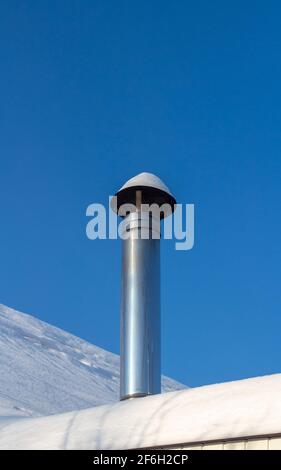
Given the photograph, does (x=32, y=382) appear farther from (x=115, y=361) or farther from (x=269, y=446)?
(x=269, y=446)

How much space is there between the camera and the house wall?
491 cm

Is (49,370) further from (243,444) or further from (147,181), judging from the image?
(243,444)

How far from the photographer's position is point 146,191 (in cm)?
839

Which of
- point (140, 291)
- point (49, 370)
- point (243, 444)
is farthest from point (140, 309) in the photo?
point (49, 370)

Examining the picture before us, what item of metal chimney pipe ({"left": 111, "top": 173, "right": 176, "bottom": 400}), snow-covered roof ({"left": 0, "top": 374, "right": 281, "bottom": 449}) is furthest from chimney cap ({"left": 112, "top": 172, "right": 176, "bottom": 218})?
snow-covered roof ({"left": 0, "top": 374, "right": 281, "bottom": 449})

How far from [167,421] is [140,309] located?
216 centimetres

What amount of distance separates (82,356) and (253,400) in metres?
11.9

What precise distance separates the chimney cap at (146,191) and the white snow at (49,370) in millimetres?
3196

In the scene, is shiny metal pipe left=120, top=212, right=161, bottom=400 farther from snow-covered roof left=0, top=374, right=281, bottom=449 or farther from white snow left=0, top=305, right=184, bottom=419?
white snow left=0, top=305, right=184, bottom=419

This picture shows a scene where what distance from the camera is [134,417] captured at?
591cm

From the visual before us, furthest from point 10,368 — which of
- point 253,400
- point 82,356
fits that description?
point 253,400

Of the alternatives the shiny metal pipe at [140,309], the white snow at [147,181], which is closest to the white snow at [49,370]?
the shiny metal pipe at [140,309]

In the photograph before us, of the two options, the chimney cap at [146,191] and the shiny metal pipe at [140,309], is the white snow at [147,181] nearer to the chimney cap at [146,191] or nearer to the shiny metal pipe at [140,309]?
the chimney cap at [146,191]

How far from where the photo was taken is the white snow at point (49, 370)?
41.0ft
